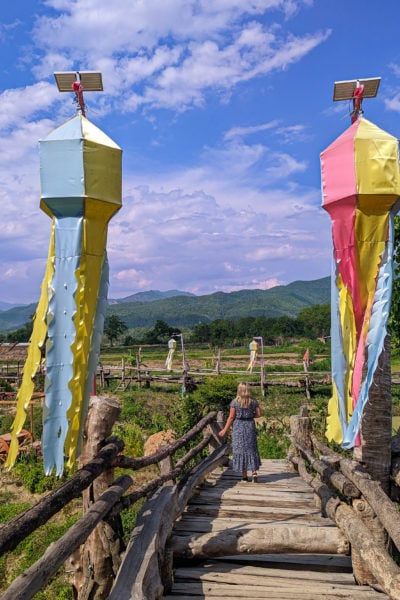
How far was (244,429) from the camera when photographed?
17.7ft

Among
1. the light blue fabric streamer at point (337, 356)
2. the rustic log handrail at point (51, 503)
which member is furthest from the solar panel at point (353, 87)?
the rustic log handrail at point (51, 503)

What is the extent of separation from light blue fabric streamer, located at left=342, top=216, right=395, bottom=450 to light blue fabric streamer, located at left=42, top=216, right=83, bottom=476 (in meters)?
1.59

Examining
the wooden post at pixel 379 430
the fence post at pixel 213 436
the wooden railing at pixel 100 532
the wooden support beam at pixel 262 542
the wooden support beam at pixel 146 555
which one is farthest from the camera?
the fence post at pixel 213 436

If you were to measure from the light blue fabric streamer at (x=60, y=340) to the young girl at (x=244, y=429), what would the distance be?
3131 mm

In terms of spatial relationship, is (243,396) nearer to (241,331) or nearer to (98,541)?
(98,541)

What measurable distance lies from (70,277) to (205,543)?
6.76 feet

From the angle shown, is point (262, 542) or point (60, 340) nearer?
point (60, 340)

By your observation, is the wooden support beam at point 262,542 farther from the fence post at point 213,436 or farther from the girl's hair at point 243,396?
the fence post at point 213,436

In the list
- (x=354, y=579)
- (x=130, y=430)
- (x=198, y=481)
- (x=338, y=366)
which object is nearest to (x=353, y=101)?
(x=338, y=366)

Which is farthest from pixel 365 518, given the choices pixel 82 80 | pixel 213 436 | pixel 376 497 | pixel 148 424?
pixel 148 424

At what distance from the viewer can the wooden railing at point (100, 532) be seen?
2193 millimetres

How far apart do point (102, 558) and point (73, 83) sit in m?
2.76

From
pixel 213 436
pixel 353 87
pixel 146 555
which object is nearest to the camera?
pixel 146 555

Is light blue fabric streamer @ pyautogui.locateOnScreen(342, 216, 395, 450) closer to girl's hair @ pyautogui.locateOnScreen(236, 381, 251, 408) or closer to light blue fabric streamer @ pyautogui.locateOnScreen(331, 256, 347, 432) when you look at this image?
light blue fabric streamer @ pyautogui.locateOnScreen(331, 256, 347, 432)
